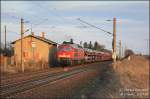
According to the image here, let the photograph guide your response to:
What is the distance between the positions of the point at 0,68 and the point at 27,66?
8.10 meters

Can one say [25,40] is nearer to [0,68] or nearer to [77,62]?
[77,62]

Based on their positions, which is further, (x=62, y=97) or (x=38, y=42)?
(x=38, y=42)

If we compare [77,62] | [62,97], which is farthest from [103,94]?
[77,62]

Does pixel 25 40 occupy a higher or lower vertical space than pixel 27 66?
higher

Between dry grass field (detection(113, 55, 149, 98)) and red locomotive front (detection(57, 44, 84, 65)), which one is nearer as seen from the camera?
dry grass field (detection(113, 55, 149, 98))

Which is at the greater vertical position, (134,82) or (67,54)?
(67,54)

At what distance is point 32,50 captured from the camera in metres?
63.0

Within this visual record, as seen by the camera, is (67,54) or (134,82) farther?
(67,54)

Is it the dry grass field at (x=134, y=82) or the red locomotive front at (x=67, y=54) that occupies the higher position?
the red locomotive front at (x=67, y=54)

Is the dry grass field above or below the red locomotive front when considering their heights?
below

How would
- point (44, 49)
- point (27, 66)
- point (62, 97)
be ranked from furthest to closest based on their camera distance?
point (44, 49) < point (27, 66) < point (62, 97)

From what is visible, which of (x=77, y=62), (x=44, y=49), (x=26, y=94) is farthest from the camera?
(x=44, y=49)

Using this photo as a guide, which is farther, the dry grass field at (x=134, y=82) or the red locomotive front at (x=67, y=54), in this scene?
the red locomotive front at (x=67, y=54)

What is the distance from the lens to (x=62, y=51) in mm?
49625
